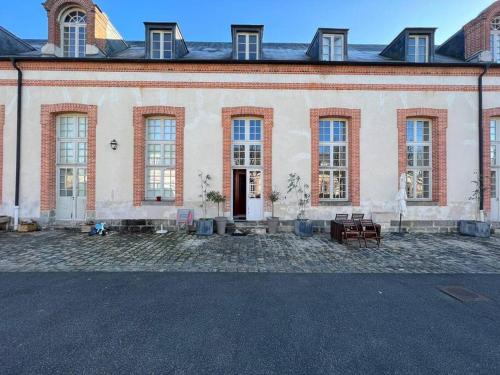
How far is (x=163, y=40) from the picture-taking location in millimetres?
10086

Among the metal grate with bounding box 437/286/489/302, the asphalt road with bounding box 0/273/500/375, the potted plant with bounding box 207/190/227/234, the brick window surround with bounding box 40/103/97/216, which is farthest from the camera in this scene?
the brick window surround with bounding box 40/103/97/216

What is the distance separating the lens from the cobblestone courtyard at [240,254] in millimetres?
5473

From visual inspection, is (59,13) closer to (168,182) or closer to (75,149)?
(75,149)

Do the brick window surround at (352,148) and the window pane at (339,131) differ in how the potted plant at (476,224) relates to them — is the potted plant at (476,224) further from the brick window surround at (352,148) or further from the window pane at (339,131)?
the window pane at (339,131)

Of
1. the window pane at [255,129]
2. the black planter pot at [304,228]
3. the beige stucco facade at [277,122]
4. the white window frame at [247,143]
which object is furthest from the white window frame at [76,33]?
the black planter pot at [304,228]

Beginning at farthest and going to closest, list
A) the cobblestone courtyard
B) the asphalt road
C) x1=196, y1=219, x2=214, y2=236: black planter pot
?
x1=196, y1=219, x2=214, y2=236: black planter pot < the cobblestone courtyard < the asphalt road

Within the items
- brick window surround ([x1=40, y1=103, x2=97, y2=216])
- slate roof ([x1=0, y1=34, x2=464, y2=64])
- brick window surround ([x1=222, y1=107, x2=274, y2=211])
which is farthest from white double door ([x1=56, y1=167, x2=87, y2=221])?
brick window surround ([x1=222, y1=107, x2=274, y2=211])

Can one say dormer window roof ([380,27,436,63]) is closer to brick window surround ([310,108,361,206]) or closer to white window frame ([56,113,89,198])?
brick window surround ([310,108,361,206])

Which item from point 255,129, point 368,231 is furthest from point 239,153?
point 368,231

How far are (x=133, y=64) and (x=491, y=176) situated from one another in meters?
14.9

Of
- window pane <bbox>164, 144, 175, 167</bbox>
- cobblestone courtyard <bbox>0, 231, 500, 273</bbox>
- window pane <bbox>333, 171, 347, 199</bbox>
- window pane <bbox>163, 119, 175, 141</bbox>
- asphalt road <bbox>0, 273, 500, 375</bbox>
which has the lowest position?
asphalt road <bbox>0, 273, 500, 375</bbox>

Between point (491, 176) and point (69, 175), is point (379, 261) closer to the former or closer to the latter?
point (491, 176)

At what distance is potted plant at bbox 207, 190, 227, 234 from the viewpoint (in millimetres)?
9141

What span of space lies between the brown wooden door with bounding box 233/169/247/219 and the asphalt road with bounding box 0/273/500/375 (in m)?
6.20
